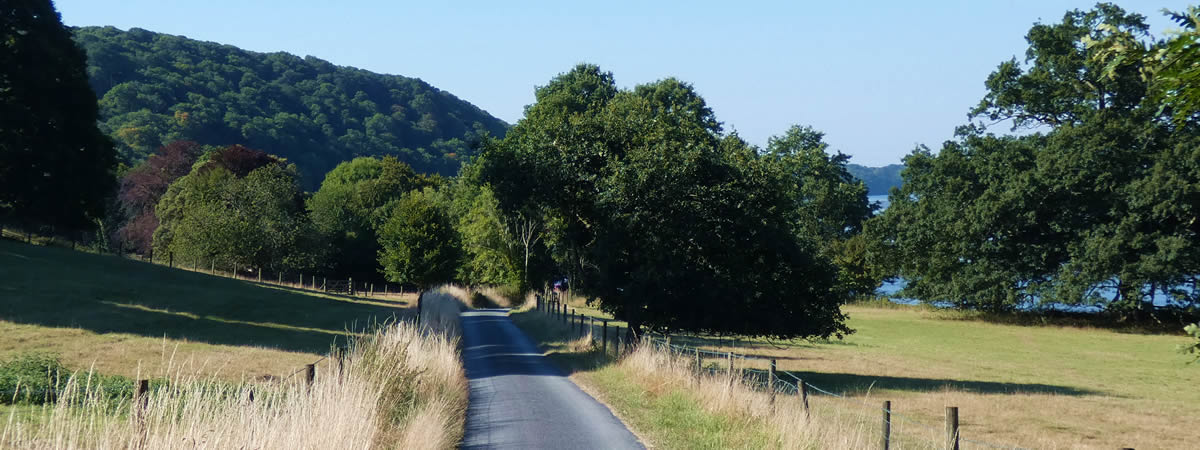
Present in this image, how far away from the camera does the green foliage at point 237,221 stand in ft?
221

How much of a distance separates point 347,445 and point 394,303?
185 ft

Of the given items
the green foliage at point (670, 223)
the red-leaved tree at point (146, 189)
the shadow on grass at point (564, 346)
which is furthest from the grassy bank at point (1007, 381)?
Result: the red-leaved tree at point (146, 189)

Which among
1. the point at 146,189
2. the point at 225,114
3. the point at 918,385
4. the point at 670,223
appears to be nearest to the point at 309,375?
the point at 670,223

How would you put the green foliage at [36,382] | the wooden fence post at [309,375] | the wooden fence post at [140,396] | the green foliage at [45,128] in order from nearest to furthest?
the wooden fence post at [140,396] < the wooden fence post at [309,375] < the green foliage at [36,382] < the green foliage at [45,128]

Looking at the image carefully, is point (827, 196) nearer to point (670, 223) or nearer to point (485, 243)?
point (485, 243)

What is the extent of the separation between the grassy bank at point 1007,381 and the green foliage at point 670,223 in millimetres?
3055

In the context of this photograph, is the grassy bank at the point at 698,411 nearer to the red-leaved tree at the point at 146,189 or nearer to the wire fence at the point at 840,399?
the wire fence at the point at 840,399

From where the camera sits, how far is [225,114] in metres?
156

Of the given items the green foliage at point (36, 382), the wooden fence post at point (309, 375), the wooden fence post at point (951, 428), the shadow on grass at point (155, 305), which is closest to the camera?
the wooden fence post at point (951, 428)

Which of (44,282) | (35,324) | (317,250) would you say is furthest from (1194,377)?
(317,250)

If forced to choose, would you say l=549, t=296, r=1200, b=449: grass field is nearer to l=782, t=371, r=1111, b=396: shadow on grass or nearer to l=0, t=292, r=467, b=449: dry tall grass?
l=782, t=371, r=1111, b=396: shadow on grass

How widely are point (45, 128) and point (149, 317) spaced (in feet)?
48.0

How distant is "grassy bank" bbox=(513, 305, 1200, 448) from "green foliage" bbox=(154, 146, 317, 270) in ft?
135

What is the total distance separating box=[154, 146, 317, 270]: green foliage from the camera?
67.5m
